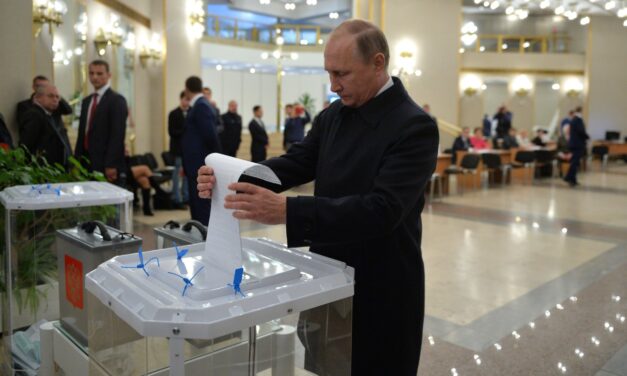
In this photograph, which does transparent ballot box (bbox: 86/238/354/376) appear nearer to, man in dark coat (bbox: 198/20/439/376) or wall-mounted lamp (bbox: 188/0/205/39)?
man in dark coat (bbox: 198/20/439/376)

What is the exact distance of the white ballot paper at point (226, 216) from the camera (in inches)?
53.4

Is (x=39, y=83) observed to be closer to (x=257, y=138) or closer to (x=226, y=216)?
(x=226, y=216)

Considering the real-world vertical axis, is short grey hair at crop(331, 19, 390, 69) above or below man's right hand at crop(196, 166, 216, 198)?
above

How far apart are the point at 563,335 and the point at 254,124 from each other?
8.11 meters

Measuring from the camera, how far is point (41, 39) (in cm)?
626

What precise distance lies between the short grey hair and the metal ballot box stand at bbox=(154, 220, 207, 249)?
1.16 metres

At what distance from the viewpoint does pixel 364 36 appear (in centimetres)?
152

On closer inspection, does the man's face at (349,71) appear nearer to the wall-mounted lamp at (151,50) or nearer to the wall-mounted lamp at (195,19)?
the wall-mounted lamp at (151,50)

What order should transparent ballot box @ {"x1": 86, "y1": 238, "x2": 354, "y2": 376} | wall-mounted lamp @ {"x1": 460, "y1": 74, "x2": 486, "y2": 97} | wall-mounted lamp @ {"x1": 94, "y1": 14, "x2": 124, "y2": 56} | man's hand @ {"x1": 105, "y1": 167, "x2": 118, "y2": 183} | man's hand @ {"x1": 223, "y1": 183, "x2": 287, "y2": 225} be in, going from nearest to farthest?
transparent ballot box @ {"x1": 86, "y1": 238, "x2": 354, "y2": 376} < man's hand @ {"x1": 223, "y1": 183, "x2": 287, "y2": 225} < man's hand @ {"x1": 105, "y1": 167, "x2": 118, "y2": 183} < wall-mounted lamp @ {"x1": 94, "y1": 14, "x2": 124, "y2": 56} < wall-mounted lamp @ {"x1": 460, "y1": 74, "x2": 486, "y2": 97}

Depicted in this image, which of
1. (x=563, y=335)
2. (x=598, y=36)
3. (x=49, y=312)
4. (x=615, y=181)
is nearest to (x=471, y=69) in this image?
(x=598, y=36)

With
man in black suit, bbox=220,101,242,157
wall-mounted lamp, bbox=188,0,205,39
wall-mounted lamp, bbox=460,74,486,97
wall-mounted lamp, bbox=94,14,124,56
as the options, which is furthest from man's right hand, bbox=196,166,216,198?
wall-mounted lamp, bbox=460,74,486,97

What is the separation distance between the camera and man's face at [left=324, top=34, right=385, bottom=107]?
1.52 metres

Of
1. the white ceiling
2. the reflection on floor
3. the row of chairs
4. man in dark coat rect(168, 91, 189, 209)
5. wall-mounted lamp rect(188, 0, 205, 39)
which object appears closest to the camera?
the reflection on floor

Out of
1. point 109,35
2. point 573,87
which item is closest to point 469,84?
point 573,87
